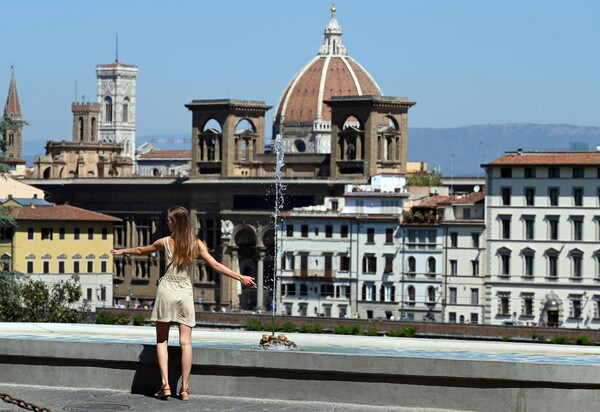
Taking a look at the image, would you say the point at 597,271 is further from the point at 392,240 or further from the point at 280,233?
the point at 280,233

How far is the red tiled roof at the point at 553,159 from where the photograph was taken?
8406 cm

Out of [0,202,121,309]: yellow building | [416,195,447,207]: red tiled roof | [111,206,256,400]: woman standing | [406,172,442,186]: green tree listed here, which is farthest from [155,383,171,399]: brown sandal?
[406,172,442,186]: green tree

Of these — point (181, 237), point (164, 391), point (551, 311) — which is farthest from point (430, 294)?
point (164, 391)

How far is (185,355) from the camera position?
14047mm

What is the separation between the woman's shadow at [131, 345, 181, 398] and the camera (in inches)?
569

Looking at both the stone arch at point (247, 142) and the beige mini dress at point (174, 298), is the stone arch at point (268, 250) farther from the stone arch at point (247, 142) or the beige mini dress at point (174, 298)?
the beige mini dress at point (174, 298)

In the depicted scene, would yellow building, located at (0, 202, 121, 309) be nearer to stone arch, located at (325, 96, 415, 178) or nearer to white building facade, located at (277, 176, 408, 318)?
white building facade, located at (277, 176, 408, 318)

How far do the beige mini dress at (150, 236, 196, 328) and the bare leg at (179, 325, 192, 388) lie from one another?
9 cm

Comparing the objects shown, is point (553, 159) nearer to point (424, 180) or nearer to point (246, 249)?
point (424, 180)

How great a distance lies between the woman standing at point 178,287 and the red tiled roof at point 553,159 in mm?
70295

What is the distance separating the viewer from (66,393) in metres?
14.5

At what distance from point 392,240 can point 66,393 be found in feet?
247

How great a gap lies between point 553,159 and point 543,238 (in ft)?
11.7

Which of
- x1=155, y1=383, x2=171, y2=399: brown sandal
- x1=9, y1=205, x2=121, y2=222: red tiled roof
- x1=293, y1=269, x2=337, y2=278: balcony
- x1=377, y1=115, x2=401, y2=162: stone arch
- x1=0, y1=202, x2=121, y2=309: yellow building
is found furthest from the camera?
x1=377, y1=115, x2=401, y2=162: stone arch
